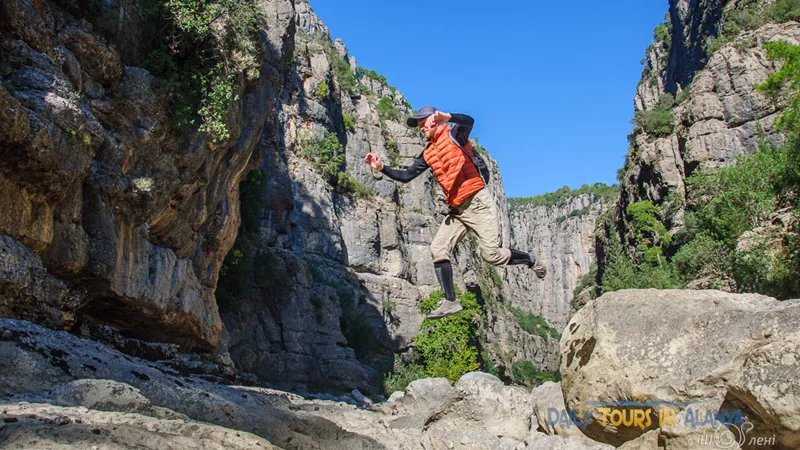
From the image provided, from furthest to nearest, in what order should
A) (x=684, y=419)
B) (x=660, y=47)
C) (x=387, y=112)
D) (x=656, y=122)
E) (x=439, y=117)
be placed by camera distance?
(x=660, y=47) → (x=387, y=112) → (x=656, y=122) → (x=439, y=117) → (x=684, y=419)

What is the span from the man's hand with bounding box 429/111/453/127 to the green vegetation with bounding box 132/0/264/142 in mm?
10377

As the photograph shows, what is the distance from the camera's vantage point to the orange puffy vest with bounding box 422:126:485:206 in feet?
23.1

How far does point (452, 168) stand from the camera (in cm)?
706

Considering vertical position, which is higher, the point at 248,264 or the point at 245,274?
the point at 248,264

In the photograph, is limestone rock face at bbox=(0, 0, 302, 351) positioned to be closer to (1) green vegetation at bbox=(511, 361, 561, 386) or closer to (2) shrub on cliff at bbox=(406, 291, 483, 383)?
(2) shrub on cliff at bbox=(406, 291, 483, 383)

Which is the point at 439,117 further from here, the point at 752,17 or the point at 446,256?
the point at 752,17

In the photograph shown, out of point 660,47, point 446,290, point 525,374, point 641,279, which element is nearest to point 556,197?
point 660,47

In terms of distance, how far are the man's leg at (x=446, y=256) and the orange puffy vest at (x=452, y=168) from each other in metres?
0.34

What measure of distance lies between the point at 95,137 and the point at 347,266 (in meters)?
37.0

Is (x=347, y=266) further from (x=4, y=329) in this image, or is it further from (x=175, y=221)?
(x=4, y=329)

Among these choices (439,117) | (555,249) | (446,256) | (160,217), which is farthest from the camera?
(555,249)

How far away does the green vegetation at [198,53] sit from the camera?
1573 cm

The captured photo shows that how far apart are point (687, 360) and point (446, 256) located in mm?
2582

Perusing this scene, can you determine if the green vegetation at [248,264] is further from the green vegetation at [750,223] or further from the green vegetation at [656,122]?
the green vegetation at [656,122]
